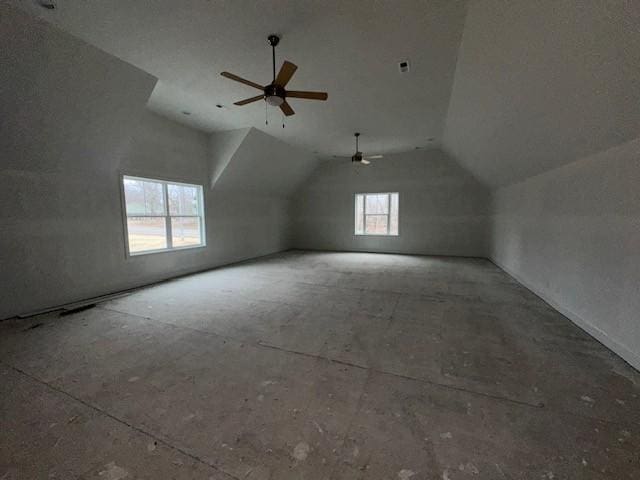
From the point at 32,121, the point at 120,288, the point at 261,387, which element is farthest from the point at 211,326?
the point at 32,121

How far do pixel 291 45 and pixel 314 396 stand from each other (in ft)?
11.1

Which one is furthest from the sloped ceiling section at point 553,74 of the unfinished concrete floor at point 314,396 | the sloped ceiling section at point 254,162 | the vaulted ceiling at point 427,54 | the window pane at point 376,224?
the window pane at point 376,224

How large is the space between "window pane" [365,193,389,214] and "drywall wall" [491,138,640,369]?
4.16 m

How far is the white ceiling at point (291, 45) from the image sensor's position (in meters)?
2.25

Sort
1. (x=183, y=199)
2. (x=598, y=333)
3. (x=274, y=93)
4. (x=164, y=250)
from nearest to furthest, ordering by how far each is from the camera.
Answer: (x=598, y=333), (x=274, y=93), (x=164, y=250), (x=183, y=199)

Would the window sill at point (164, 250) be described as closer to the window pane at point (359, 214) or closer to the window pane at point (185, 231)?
the window pane at point (185, 231)

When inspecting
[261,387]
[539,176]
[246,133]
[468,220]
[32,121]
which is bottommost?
[261,387]

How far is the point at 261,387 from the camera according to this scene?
190 cm

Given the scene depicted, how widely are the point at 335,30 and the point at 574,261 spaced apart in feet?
12.4

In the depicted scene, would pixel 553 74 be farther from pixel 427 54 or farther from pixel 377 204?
pixel 377 204

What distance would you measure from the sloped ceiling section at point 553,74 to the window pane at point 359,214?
492 centimetres

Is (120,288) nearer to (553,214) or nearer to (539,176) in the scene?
(553,214)

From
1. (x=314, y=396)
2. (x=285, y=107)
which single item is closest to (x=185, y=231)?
(x=285, y=107)

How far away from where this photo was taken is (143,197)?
4688 millimetres
